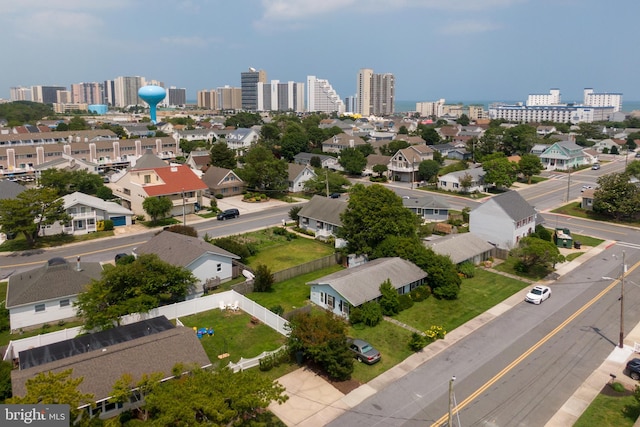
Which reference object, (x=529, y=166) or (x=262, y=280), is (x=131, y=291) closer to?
(x=262, y=280)

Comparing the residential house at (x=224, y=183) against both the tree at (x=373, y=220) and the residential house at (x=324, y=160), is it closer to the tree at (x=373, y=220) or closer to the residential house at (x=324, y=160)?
the residential house at (x=324, y=160)

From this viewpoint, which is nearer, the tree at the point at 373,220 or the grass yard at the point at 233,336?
the grass yard at the point at 233,336

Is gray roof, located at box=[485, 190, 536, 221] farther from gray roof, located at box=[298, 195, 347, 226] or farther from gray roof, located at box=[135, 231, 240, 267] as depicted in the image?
gray roof, located at box=[135, 231, 240, 267]

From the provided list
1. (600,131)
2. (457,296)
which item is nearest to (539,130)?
(600,131)

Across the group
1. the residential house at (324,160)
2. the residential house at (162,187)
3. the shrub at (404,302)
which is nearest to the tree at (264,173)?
the residential house at (162,187)

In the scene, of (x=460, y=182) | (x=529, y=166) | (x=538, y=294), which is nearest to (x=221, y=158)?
(x=460, y=182)

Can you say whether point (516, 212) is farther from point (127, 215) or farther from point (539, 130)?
point (539, 130)
